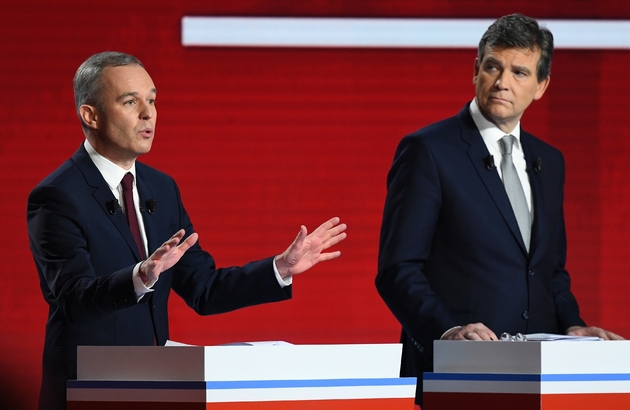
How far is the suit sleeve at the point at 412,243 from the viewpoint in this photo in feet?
7.63

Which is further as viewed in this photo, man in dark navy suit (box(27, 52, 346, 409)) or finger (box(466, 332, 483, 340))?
man in dark navy suit (box(27, 52, 346, 409))

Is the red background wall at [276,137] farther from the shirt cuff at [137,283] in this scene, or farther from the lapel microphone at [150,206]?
the shirt cuff at [137,283]

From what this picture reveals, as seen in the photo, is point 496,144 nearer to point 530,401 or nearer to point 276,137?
point 530,401

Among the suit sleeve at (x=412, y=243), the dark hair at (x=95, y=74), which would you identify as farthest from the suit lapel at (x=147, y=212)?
the suit sleeve at (x=412, y=243)

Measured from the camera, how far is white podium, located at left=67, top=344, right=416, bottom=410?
1.71 metres

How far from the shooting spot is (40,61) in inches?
153

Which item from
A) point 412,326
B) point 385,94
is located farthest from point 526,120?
point 412,326

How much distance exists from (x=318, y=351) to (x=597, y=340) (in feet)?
1.97

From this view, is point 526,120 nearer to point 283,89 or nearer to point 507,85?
point 283,89

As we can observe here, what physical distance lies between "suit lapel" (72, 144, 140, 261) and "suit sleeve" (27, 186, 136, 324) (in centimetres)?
7

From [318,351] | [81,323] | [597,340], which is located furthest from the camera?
[81,323]

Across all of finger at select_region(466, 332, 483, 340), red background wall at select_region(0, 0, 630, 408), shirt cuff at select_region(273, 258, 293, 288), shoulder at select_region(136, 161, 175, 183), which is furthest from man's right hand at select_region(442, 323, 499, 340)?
red background wall at select_region(0, 0, 630, 408)

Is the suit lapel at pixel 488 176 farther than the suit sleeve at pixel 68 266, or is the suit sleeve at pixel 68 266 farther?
the suit lapel at pixel 488 176

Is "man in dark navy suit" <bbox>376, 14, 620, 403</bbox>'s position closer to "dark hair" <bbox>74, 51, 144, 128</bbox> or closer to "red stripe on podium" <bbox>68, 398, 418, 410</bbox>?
"red stripe on podium" <bbox>68, 398, 418, 410</bbox>
